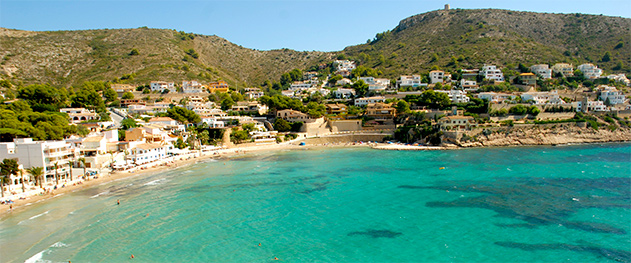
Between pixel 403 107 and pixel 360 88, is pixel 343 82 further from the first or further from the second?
pixel 403 107

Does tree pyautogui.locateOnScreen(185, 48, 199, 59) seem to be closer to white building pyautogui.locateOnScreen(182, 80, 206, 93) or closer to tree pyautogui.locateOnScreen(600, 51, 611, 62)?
white building pyautogui.locateOnScreen(182, 80, 206, 93)

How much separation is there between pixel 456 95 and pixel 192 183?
166 feet

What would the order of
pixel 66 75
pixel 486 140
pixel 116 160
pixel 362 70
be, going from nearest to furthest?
pixel 116 160
pixel 486 140
pixel 66 75
pixel 362 70

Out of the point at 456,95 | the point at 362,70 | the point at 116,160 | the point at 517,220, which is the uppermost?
the point at 362,70

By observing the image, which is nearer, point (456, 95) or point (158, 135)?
point (158, 135)

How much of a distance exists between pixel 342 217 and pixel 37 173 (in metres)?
23.7

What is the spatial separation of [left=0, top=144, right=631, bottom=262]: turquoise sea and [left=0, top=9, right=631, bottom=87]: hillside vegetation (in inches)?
2513

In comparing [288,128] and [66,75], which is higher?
[66,75]

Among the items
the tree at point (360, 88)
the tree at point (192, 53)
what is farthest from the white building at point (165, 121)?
the tree at point (192, 53)

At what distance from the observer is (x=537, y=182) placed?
92.5ft

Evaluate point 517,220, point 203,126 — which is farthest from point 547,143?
point 203,126

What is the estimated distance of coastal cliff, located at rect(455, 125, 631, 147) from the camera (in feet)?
165

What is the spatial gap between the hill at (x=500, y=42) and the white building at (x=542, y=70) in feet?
15.7

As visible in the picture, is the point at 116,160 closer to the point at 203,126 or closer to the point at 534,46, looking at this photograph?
the point at 203,126
